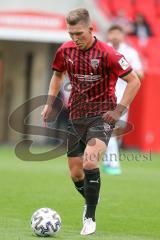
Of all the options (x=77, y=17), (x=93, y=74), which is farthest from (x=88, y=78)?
(x=77, y=17)

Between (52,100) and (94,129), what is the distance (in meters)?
0.84

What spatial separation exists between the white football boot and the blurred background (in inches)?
527

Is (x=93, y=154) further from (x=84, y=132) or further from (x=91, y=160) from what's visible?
(x=84, y=132)

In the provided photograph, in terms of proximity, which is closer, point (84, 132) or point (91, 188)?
point (91, 188)

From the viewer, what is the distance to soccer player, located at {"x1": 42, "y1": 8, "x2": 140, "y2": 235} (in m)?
7.84

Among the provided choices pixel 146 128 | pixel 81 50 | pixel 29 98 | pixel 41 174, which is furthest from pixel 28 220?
pixel 29 98

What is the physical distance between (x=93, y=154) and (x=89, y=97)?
0.73 m

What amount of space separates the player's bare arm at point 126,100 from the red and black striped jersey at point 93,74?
0.32 feet

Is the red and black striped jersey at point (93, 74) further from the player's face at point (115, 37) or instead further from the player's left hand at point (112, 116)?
the player's face at point (115, 37)

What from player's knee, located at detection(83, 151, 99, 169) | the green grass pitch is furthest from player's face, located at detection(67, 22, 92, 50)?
the green grass pitch

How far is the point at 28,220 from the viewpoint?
847 cm

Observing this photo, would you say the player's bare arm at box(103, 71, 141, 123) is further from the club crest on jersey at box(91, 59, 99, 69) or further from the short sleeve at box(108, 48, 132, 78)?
the club crest on jersey at box(91, 59, 99, 69)

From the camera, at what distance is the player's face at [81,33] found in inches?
310

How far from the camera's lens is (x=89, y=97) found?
823 cm
